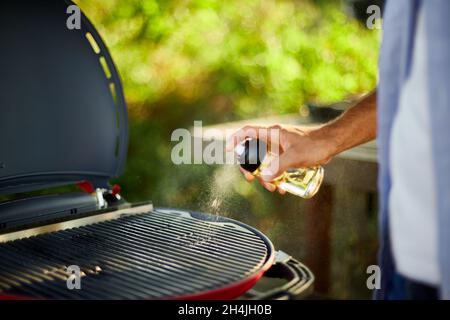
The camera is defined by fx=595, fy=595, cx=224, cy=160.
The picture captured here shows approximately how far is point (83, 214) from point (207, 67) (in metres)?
3.16

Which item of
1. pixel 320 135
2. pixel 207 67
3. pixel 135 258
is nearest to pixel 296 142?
pixel 320 135

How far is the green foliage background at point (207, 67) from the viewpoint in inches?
171

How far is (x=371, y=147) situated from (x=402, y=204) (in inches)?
65.7

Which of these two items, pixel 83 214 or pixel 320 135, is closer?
pixel 320 135

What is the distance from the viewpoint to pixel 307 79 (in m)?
4.77

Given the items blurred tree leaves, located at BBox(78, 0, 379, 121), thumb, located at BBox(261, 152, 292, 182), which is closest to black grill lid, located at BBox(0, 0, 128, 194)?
thumb, located at BBox(261, 152, 292, 182)

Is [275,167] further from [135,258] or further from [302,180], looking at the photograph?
[135,258]

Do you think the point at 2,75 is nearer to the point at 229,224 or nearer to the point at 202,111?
the point at 229,224

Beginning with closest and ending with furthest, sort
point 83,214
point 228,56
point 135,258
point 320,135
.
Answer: point 135,258, point 320,135, point 83,214, point 228,56

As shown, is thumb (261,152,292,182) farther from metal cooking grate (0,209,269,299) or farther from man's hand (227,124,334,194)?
metal cooking grate (0,209,269,299)

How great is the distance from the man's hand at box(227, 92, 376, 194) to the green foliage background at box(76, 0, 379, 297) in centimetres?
265

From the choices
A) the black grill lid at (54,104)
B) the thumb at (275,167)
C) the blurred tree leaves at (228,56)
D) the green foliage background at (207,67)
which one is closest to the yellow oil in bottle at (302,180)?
the thumb at (275,167)

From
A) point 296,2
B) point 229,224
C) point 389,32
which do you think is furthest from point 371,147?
point 296,2

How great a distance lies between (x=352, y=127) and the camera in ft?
4.82
